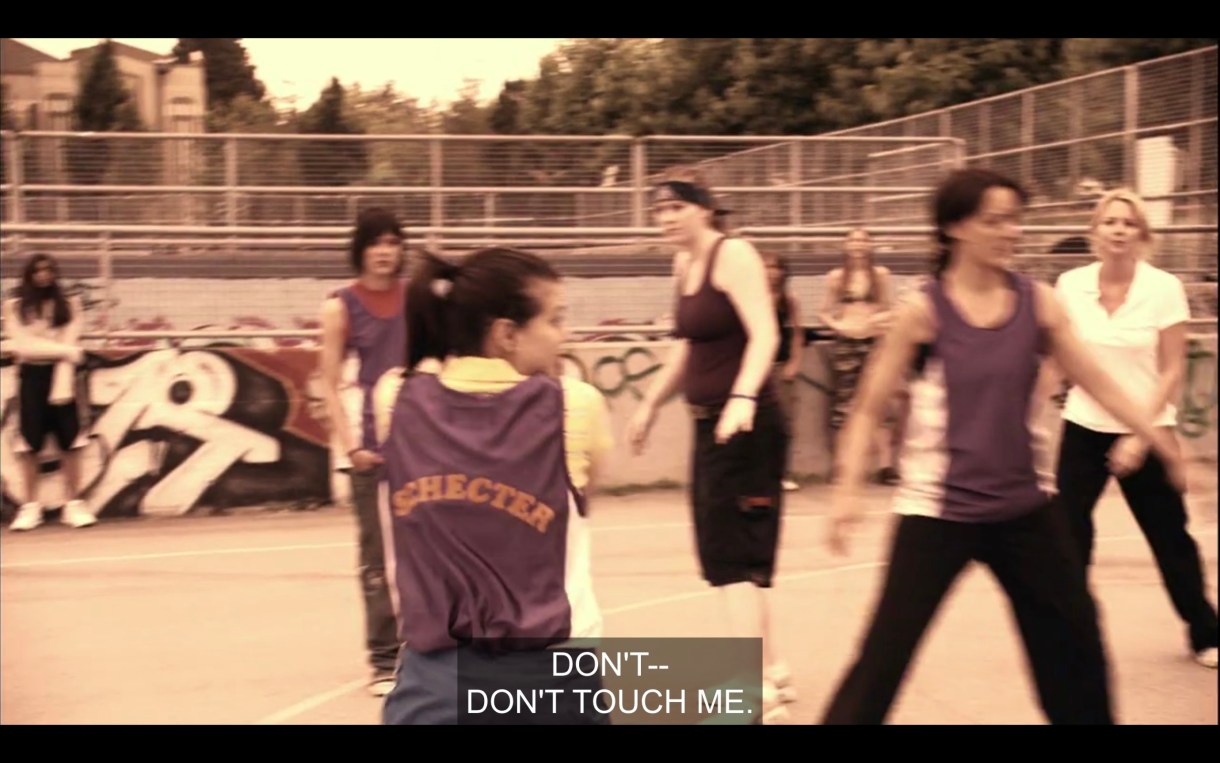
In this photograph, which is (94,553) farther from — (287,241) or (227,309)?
(287,241)

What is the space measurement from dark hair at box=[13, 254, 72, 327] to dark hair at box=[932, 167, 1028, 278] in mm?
7249

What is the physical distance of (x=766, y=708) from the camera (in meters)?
5.63

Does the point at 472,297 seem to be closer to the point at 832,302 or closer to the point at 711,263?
the point at 711,263

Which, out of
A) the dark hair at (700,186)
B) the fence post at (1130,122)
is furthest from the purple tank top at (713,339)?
the fence post at (1130,122)

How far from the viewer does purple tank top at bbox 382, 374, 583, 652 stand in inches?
123

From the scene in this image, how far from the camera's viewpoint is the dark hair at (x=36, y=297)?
10.3m

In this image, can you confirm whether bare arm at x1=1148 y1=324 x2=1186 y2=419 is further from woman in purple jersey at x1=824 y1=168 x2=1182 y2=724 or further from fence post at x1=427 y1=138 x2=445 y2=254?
fence post at x1=427 y1=138 x2=445 y2=254

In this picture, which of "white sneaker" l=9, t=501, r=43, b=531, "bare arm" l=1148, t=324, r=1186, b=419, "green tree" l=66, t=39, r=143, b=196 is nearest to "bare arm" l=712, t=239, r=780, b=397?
"bare arm" l=1148, t=324, r=1186, b=419

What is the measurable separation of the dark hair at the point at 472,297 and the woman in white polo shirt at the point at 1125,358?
134 inches

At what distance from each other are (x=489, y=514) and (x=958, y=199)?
1922 mm

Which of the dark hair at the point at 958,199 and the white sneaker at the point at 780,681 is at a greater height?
the dark hair at the point at 958,199

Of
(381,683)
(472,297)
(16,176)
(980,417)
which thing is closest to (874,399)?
(980,417)

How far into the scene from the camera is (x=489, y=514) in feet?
10.2

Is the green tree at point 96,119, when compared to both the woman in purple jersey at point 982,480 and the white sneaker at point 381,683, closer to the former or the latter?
the white sneaker at point 381,683
